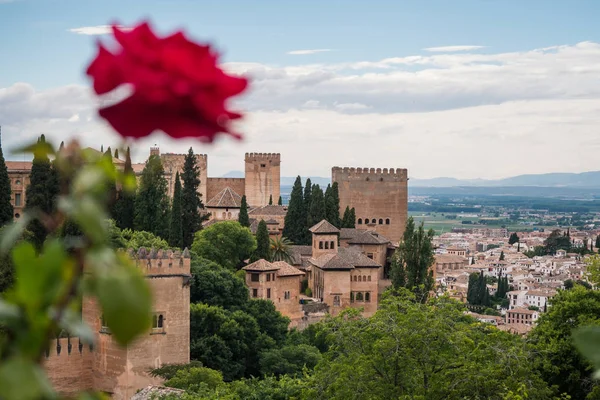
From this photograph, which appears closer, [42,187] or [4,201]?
[4,201]

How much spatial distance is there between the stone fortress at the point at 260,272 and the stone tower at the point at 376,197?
0.08 metres

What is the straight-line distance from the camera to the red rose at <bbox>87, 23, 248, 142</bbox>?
2525 mm

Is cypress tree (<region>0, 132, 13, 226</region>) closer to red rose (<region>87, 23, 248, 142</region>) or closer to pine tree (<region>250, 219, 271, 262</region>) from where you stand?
pine tree (<region>250, 219, 271, 262</region>)

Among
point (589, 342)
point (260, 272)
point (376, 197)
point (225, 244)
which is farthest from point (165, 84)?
point (376, 197)

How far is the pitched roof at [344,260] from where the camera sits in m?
53.7

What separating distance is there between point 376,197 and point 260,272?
28574 millimetres

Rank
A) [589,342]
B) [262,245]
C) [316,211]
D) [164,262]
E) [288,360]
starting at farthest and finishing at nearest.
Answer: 1. [316,211]
2. [262,245]
3. [288,360]
4. [164,262]
5. [589,342]

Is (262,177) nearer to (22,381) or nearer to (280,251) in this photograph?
(280,251)

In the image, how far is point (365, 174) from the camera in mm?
77250

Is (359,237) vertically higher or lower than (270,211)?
lower

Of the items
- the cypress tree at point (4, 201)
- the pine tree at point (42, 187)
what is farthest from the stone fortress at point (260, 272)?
the cypress tree at point (4, 201)

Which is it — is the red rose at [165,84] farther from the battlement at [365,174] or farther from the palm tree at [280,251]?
the battlement at [365,174]

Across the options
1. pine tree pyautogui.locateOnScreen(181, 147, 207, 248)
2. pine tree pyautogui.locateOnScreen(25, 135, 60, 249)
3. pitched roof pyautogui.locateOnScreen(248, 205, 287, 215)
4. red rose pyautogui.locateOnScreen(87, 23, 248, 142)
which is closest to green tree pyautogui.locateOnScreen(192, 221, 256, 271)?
pine tree pyautogui.locateOnScreen(181, 147, 207, 248)

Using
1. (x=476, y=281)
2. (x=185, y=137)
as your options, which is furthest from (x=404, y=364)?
(x=476, y=281)
